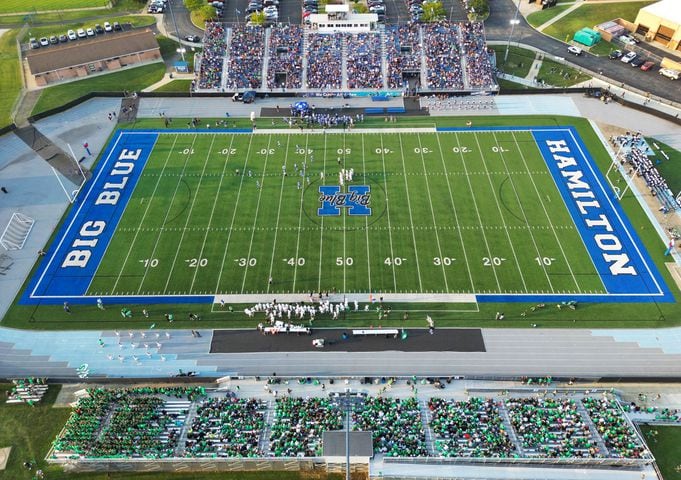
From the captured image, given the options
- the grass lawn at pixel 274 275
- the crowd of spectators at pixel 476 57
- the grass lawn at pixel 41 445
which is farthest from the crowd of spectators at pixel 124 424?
the crowd of spectators at pixel 476 57

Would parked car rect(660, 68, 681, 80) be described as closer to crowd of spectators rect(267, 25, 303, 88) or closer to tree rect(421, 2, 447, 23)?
tree rect(421, 2, 447, 23)

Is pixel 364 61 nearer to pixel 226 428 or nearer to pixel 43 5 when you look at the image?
pixel 226 428

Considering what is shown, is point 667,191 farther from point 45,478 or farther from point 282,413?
point 45,478

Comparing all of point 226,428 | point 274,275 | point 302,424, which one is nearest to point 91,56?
point 274,275

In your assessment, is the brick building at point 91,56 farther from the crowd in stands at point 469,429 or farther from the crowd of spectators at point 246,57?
the crowd in stands at point 469,429

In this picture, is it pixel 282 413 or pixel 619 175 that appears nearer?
pixel 282 413

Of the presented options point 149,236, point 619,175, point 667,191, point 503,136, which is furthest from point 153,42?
point 667,191

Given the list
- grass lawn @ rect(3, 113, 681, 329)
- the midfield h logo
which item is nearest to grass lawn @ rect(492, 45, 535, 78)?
grass lawn @ rect(3, 113, 681, 329)
